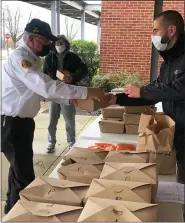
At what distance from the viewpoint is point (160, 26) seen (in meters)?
2.10

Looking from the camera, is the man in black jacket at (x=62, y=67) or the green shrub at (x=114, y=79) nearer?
the man in black jacket at (x=62, y=67)

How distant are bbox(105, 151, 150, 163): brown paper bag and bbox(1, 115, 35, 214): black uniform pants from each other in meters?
0.99

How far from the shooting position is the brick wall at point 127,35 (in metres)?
7.05

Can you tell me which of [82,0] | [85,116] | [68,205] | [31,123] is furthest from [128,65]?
[68,205]

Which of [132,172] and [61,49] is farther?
[61,49]

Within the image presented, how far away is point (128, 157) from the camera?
161 centimetres

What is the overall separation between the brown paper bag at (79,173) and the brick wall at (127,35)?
6.05 meters

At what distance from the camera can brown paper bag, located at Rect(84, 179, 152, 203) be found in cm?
120

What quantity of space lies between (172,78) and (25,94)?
1.07 meters

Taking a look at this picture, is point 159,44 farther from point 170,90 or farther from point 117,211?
point 117,211

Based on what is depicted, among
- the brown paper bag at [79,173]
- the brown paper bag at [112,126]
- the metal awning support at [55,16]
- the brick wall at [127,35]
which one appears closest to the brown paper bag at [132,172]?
the brown paper bag at [79,173]

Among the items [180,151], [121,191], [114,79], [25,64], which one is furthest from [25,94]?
[114,79]

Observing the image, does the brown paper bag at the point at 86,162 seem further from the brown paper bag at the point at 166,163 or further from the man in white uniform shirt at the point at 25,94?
the man in white uniform shirt at the point at 25,94

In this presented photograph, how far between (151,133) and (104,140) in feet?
2.69
